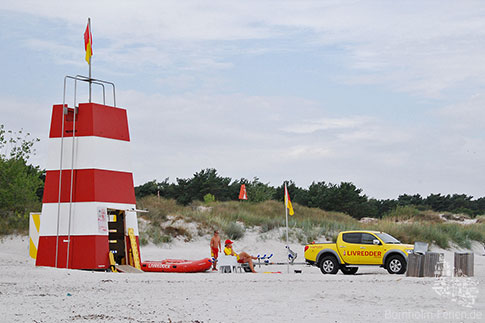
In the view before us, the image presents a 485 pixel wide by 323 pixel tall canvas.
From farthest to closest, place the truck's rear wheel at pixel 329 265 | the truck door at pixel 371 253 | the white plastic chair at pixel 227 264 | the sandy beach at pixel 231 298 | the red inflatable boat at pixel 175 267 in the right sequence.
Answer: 1. the truck's rear wheel at pixel 329 265
2. the truck door at pixel 371 253
3. the white plastic chair at pixel 227 264
4. the red inflatable boat at pixel 175 267
5. the sandy beach at pixel 231 298

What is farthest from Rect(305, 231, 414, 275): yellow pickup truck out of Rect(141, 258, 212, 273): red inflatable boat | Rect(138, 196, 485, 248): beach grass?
Rect(138, 196, 485, 248): beach grass

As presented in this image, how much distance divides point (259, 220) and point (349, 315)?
26784 mm

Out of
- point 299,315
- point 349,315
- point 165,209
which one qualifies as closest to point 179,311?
point 299,315

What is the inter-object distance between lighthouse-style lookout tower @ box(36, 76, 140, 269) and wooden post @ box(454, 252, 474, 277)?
11.0m

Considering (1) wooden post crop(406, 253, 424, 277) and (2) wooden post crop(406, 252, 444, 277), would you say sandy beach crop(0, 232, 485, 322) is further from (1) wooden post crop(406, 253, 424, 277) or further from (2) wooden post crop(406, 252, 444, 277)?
(1) wooden post crop(406, 253, 424, 277)

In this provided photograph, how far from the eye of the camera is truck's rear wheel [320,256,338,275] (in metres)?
23.8

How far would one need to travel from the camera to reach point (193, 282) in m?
17.2

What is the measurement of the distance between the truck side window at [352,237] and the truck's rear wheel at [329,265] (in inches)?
33.0

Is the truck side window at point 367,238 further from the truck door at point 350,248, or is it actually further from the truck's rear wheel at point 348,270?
the truck's rear wheel at point 348,270

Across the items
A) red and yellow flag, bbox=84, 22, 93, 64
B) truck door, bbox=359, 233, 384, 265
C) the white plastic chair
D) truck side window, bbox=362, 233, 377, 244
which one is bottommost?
the white plastic chair

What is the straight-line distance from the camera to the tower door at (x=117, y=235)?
21.7m

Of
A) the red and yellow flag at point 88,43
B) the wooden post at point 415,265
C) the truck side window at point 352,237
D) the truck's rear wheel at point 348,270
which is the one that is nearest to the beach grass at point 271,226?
the truck's rear wheel at point 348,270

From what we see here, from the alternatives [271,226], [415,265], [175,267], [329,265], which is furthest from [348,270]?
[271,226]

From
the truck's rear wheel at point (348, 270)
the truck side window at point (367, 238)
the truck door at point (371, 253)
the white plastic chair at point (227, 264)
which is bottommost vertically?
the truck's rear wheel at point (348, 270)
